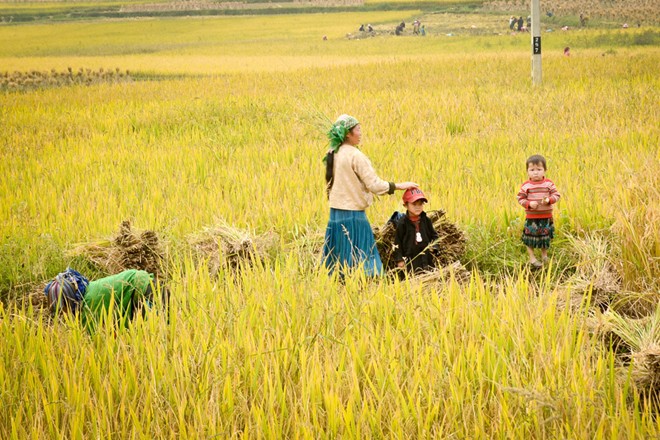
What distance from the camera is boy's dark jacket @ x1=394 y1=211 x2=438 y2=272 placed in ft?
14.3

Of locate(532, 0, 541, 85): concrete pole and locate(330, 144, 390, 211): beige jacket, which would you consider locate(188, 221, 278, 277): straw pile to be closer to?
locate(330, 144, 390, 211): beige jacket

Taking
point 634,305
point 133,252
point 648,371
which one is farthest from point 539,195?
point 133,252

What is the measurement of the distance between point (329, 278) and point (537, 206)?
1510mm

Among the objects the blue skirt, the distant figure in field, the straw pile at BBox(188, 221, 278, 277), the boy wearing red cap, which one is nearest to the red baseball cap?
the boy wearing red cap

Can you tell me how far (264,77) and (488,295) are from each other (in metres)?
15.0

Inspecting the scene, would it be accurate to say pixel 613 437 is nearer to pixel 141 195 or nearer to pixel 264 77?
pixel 141 195

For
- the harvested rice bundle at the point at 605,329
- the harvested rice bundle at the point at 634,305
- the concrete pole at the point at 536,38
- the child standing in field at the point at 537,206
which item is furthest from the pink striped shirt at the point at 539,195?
the concrete pole at the point at 536,38

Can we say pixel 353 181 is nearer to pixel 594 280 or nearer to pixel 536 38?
pixel 594 280

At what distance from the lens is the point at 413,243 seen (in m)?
4.37

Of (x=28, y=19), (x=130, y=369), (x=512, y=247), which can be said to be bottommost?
(x=512, y=247)

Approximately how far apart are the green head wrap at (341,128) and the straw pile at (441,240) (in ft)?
2.24

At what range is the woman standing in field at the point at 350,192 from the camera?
4367mm

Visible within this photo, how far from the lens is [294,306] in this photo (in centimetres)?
334

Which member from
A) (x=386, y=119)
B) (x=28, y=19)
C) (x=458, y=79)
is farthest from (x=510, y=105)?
(x=28, y=19)
